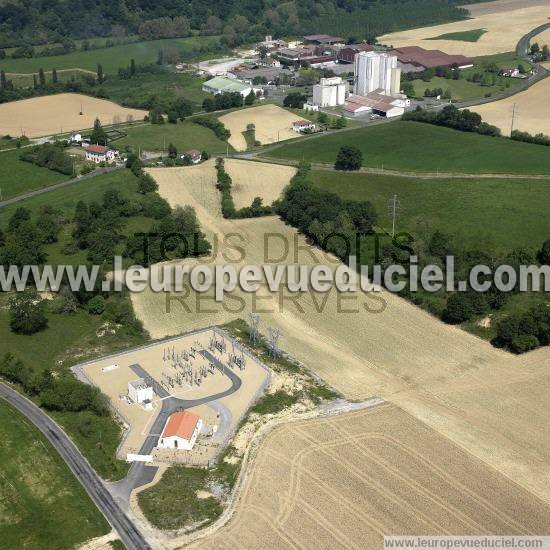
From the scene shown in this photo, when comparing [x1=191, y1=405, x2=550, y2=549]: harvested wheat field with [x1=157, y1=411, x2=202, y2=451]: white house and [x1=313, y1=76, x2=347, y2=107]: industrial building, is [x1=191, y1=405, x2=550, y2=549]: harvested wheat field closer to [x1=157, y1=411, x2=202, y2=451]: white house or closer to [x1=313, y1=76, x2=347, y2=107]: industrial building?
[x1=157, y1=411, x2=202, y2=451]: white house

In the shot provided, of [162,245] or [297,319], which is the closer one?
[297,319]

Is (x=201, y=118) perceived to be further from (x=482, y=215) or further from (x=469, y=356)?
(x=469, y=356)

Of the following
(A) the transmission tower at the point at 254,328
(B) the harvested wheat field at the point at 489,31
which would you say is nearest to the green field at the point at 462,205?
(A) the transmission tower at the point at 254,328

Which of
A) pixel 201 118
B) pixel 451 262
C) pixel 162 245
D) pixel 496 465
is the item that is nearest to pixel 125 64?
pixel 201 118

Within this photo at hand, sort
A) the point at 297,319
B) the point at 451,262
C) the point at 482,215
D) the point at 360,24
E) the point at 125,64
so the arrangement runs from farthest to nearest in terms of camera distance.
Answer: the point at 360,24
the point at 125,64
the point at 482,215
the point at 451,262
the point at 297,319

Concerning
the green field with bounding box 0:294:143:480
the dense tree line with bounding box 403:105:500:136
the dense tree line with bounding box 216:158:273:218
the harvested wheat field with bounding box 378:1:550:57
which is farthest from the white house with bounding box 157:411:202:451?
the harvested wheat field with bounding box 378:1:550:57

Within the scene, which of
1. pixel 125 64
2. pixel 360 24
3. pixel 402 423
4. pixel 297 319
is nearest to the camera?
pixel 402 423

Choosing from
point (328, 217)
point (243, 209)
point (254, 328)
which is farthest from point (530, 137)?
point (254, 328)
